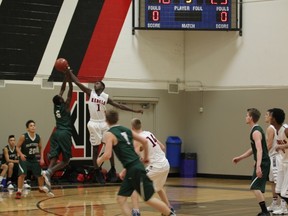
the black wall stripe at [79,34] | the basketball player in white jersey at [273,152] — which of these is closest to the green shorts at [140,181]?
the basketball player in white jersey at [273,152]

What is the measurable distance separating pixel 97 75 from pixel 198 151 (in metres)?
4.38

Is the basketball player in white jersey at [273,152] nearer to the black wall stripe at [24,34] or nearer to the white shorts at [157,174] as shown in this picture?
the white shorts at [157,174]

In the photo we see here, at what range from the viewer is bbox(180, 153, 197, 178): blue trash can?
863 inches

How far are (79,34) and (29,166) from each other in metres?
5.97

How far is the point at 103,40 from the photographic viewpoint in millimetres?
20547

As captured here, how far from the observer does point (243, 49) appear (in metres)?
21.0

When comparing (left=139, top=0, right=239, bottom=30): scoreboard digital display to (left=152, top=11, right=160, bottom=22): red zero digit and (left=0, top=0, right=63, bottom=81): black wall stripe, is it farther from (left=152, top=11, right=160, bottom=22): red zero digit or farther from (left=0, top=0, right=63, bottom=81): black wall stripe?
(left=0, top=0, right=63, bottom=81): black wall stripe

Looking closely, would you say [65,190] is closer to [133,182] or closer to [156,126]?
[156,126]

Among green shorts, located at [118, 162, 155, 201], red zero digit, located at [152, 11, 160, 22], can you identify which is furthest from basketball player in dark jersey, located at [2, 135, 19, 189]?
green shorts, located at [118, 162, 155, 201]

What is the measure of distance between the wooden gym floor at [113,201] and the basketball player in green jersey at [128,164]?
2870mm

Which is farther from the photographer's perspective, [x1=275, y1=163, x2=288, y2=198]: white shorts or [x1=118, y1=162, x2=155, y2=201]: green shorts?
[x1=275, y1=163, x2=288, y2=198]: white shorts

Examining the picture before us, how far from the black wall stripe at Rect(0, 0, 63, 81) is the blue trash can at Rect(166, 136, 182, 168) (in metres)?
5.29

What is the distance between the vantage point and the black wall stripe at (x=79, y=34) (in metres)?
19.8

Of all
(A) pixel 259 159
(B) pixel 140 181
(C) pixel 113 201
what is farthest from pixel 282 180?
(C) pixel 113 201
